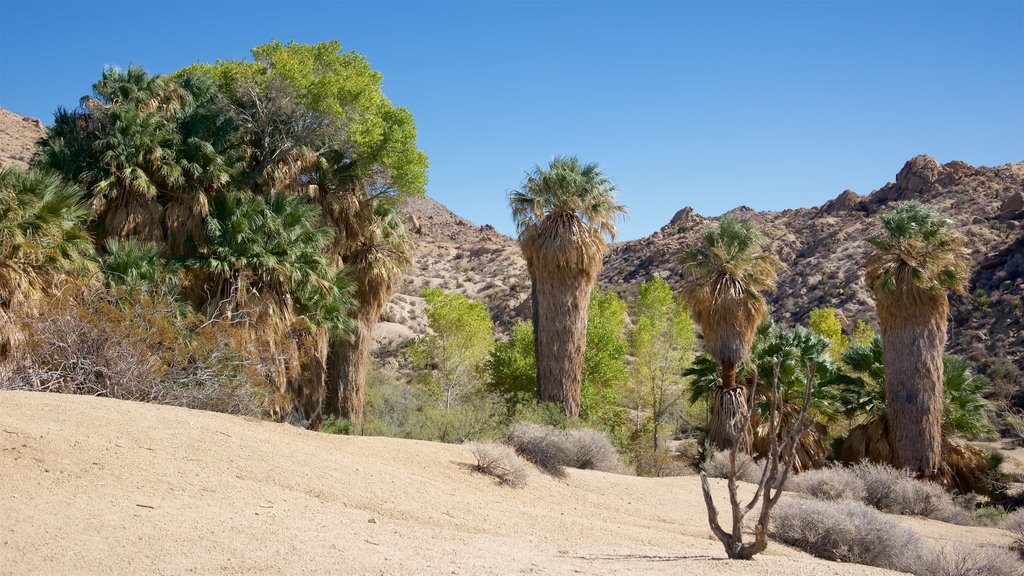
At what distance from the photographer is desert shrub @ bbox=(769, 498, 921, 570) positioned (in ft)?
37.7

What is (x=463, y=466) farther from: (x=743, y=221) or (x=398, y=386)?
(x=398, y=386)

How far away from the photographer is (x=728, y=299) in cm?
2289

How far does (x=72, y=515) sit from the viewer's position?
721cm

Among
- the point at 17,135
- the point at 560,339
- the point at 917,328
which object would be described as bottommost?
the point at 560,339

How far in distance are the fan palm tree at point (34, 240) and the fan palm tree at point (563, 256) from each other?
449 inches

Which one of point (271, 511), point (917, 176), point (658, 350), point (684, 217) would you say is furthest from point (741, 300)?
point (684, 217)

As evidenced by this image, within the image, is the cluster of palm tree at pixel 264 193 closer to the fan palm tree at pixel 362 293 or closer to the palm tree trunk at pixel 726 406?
the fan palm tree at pixel 362 293

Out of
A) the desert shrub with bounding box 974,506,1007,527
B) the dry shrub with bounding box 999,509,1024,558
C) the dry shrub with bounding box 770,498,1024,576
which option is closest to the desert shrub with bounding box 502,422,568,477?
the dry shrub with bounding box 770,498,1024,576

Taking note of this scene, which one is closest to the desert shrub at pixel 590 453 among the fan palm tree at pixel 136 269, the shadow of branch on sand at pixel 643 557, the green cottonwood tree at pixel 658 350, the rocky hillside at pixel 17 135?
the shadow of branch on sand at pixel 643 557

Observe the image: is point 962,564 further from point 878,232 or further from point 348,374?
point 878,232

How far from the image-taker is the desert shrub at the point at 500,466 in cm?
1325

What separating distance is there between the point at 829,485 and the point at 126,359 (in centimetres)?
1439

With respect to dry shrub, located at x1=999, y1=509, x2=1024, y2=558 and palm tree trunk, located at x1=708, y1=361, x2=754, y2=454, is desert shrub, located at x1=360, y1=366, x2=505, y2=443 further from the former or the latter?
dry shrub, located at x1=999, y1=509, x2=1024, y2=558

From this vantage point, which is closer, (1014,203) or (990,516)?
(990,516)
